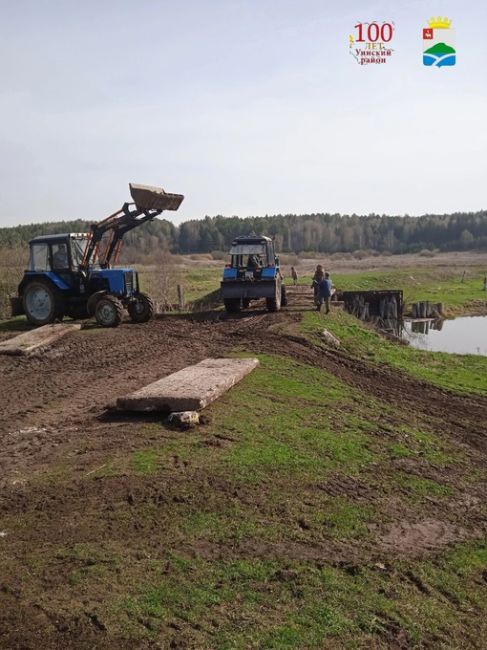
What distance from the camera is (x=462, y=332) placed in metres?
34.4

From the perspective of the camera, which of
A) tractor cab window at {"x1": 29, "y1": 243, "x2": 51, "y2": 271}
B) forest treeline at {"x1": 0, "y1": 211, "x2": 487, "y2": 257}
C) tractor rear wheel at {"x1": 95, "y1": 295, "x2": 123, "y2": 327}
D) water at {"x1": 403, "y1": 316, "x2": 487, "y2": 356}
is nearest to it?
tractor rear wheel at {"x1": 95, "y1": 295, "x2": 123, "y2": 327}

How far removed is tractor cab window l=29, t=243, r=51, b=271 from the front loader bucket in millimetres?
3222

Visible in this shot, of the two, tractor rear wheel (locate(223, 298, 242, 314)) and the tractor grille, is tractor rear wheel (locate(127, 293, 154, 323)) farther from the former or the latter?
tractor rear wheel (locate(223, 298, 242, 314))

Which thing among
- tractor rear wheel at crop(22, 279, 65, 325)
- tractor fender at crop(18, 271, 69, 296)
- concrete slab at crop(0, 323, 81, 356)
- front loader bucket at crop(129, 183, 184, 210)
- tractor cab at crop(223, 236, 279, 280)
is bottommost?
concrete slab at crop(0, 323, 81, 356)

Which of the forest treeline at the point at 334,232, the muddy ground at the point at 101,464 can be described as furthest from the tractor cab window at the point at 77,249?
the forest treeline at the point at 334,232

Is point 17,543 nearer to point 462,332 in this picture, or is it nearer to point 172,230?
point 462,332

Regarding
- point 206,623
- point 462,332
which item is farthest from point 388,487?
point 462,332

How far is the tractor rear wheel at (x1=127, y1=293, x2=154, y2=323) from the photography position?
20.2 meters

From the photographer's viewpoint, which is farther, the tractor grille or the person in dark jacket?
the person in dark jacket

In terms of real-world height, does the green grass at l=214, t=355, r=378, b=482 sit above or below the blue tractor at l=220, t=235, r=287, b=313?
below

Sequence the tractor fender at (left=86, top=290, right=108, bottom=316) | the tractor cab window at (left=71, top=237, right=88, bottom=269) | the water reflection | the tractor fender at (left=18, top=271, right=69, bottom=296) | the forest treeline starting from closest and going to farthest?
the tractor fender at (left=86, top=290, right=108, bottom=316), the tractor fender at (left=18, top=271, right=69, bottom=296), the tractor cab window at (left=71, top=237, right=88, bottom=269), the water reflection, the forest treeline

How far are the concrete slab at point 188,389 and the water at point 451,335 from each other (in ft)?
50.5

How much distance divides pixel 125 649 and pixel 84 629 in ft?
1.18

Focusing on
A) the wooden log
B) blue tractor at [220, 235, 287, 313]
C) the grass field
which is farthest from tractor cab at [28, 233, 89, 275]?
the grass field
